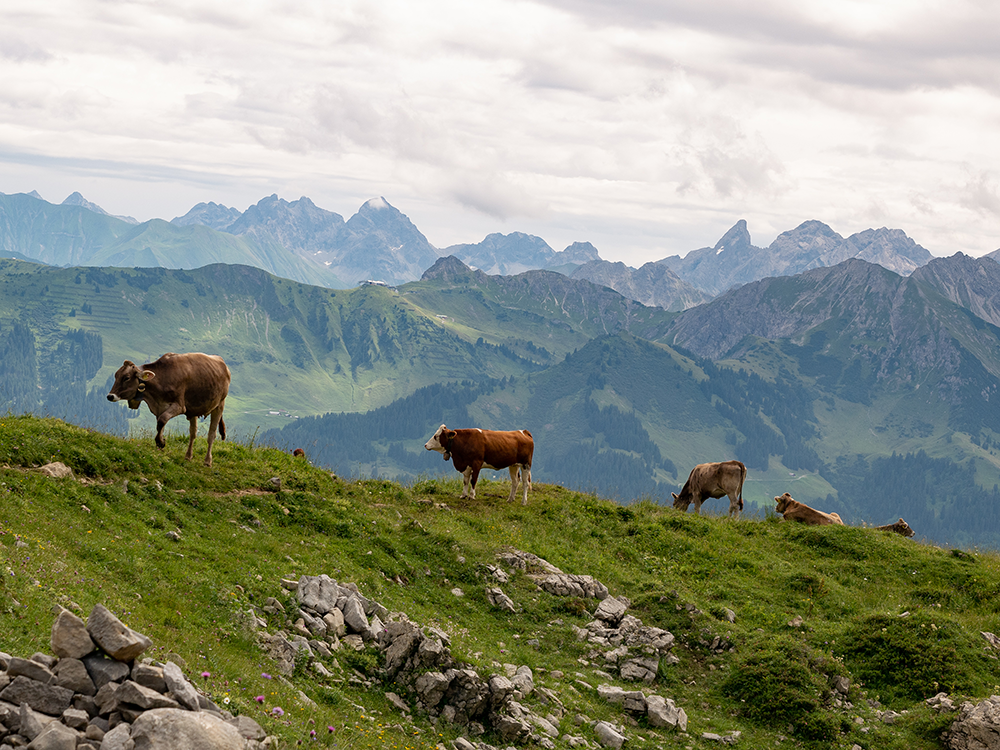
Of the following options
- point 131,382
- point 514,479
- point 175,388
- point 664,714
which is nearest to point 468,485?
point 514,479

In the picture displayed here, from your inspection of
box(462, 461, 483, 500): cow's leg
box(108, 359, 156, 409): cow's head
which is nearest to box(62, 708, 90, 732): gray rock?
box(108, 359, 156, 409): cow's head

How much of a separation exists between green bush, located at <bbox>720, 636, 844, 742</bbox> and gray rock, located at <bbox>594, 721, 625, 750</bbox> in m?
4.33

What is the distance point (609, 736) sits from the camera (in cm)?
1603

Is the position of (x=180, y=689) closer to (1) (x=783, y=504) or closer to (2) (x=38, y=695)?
(2) (x=38, y=695)

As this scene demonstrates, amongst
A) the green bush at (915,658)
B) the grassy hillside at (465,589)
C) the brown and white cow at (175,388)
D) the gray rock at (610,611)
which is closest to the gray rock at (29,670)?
the grassy hillside at (465,589)

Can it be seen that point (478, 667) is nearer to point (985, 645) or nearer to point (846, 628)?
point (846, 628)

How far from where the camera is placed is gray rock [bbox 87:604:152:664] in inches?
401

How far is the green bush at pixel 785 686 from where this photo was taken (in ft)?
59.1

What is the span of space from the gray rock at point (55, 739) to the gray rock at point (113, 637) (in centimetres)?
114

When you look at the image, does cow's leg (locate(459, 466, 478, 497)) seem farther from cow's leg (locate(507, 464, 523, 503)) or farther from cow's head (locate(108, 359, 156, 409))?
cow's head (locate(108, 359, 156, 409))

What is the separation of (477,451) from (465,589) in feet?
30.8

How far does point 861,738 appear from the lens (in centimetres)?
1756

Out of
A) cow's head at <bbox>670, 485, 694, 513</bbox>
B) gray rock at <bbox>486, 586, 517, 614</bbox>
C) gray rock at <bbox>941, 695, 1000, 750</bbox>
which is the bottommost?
cow's head at <bbox>670, 485, 694, 513</bbox>

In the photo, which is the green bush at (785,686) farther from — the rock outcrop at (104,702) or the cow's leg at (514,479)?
the cow's leg at (514,479)
